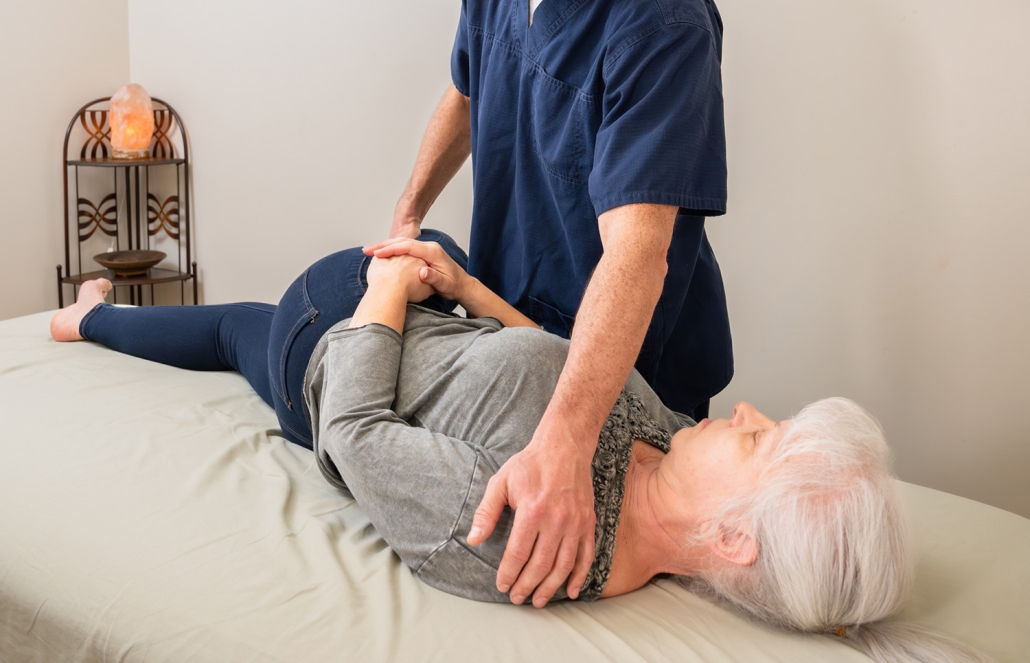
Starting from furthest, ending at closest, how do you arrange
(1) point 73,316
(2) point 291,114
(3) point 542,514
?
(2) point 291,114 → (1) point 73,316 → (3) point 542,514

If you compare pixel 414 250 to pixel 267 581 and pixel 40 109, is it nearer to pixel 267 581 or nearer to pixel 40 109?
pixel 267 581

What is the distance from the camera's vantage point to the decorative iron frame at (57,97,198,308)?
316 cm

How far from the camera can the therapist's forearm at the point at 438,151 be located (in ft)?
6.13

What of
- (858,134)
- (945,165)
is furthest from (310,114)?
(945,165)

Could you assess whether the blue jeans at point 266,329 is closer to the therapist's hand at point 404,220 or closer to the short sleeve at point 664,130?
the therapist's hand at point 404,220

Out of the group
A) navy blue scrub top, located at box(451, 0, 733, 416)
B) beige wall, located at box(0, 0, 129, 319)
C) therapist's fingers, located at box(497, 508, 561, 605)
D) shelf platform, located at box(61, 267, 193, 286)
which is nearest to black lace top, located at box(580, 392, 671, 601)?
therapist's fingers, located at box(497, 508, 561, 605)

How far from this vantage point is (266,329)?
1812 mm

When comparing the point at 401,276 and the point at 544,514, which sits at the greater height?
the point at 401,276

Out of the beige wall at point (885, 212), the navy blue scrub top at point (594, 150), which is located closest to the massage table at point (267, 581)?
the navy blue scrub top at point (594, 150)

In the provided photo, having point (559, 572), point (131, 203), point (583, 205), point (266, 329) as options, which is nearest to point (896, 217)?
point (583, 205)

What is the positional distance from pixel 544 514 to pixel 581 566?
0.12 m

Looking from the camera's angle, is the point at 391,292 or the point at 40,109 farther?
the point at 40,109

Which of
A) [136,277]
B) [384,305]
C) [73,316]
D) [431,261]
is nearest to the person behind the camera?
[384,305]

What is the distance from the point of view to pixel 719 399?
8.02 ft
